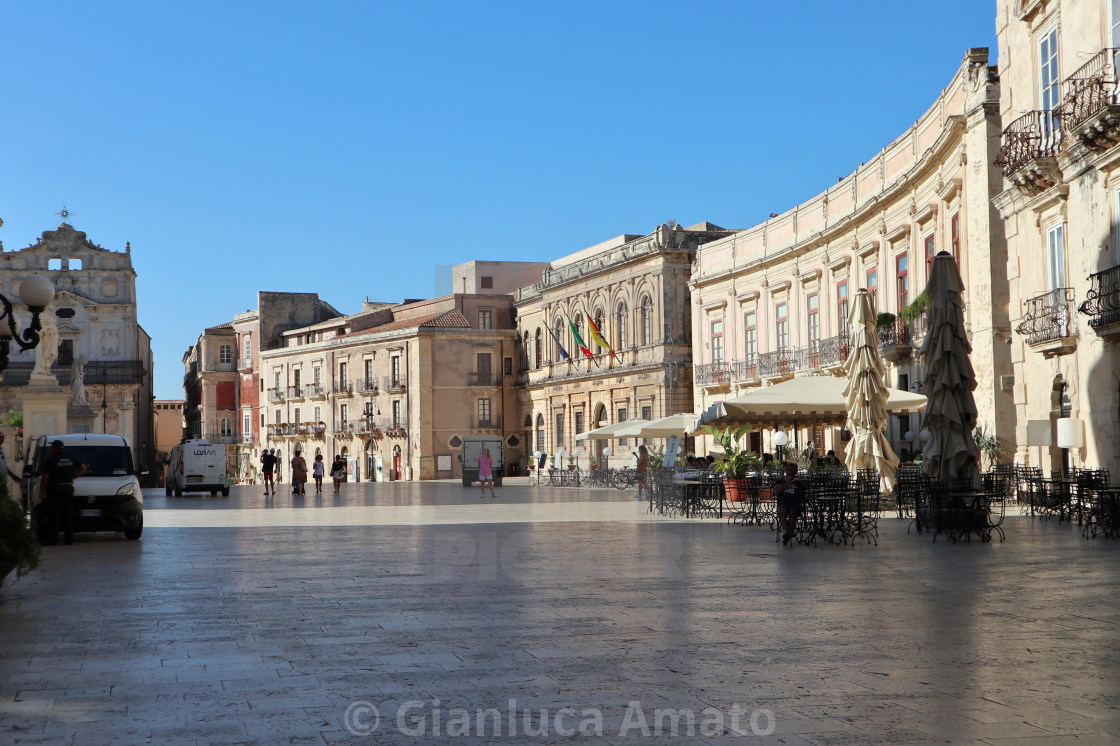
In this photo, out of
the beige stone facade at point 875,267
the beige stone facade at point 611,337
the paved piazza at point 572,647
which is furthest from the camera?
the beige stone facade at point 611,337

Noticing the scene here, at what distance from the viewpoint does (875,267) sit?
3319cm

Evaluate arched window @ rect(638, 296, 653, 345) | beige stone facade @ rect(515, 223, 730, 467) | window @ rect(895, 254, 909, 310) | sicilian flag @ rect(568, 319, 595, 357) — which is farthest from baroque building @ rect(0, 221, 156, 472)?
window @ rect(895, 254, 909, 310)

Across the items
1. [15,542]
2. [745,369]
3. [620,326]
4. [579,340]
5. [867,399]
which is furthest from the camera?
[620,326]

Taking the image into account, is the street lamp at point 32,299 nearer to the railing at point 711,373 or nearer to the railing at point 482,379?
the railing at point 711,373

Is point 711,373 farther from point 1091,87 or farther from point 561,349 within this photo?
point 1091,87

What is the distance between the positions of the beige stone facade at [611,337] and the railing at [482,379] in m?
1.80

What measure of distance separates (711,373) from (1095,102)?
89.7 ft

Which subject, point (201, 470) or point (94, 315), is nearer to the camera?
point (201, 470)

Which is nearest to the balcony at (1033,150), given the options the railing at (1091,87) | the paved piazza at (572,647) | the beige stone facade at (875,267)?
the railing at (1091,87)

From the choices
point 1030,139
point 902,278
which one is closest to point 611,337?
point 902,278

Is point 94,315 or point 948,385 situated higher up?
point 94,315

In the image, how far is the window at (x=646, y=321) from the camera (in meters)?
52.4

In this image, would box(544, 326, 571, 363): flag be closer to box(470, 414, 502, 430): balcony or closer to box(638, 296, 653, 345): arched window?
box(638, 296, 653, 345): arched window

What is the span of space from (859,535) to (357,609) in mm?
8393
